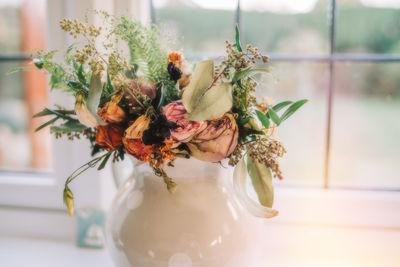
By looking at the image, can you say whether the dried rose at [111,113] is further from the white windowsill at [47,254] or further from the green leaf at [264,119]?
the white windowsill at [47,254]

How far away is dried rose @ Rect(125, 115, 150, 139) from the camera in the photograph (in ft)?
1.81

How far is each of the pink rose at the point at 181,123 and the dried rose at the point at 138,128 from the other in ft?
0.12

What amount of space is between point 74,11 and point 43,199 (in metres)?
0.53

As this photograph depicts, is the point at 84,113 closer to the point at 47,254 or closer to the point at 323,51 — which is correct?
the point at 47,254

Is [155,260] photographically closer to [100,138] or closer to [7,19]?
[100,138]

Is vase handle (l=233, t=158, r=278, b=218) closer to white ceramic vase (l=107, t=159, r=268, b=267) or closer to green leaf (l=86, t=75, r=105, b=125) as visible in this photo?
white ceramic vase (l=107, t=159, r=268, b=267)

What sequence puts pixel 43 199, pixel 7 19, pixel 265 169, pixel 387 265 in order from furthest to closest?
pixel 7 19
pixel 43 199
pixel 387 265
pixel 265 169

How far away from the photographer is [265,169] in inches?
23.3

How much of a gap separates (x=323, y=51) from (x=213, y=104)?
2.44 ft

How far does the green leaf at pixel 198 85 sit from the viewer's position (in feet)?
1.74

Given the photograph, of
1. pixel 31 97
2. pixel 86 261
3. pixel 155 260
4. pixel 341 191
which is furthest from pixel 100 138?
pixel 31 97

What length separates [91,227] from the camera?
965 mm

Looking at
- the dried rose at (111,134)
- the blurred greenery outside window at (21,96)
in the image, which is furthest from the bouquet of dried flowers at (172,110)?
the blurred greenery outside window at (21,96)

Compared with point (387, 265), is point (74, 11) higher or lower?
higher
